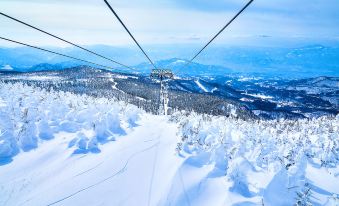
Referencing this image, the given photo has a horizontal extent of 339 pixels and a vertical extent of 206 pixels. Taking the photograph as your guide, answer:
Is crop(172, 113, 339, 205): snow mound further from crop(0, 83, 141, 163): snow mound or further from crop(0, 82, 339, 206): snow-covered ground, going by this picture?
crop(0, 83, 141, 163): snow mound

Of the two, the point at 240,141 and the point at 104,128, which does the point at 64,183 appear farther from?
the point at 240,141

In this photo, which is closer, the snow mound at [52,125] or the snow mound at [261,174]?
the snow mound at [261,174]

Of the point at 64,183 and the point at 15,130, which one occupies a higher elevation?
the point at 15,130

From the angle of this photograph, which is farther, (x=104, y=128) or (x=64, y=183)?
(x=104, y=128)

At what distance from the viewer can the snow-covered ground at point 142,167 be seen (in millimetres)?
7801

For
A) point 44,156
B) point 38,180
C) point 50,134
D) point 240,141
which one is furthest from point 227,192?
point 50,134

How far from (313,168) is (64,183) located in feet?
29.2

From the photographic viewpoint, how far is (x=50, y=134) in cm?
A: 1228

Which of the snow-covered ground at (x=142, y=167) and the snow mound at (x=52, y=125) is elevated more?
the snow mound at (x=52, y=125)

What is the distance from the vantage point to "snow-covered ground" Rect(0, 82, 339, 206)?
7.80 metres

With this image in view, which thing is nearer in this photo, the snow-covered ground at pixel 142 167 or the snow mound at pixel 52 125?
the snow-covered ground at pixel 142 167

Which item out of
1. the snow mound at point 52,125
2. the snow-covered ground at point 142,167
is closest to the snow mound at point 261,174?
the snow-covered ground at point 142,167

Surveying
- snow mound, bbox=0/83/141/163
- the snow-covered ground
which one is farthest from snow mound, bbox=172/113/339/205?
snow mound, bbox=0/83/141/163

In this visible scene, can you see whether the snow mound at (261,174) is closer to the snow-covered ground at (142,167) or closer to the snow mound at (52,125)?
the snow-covered ground at (142,167)
